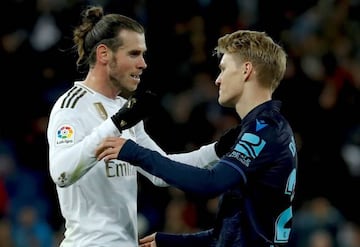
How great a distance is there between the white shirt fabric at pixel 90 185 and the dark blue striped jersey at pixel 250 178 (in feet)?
1.48

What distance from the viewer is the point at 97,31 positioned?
5.15m

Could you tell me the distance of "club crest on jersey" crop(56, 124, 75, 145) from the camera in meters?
4.64

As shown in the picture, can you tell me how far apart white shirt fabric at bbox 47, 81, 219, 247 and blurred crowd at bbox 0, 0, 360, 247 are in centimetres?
298

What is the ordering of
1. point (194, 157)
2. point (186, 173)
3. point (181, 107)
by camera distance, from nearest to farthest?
point (186, 173)
point (194, 157)
point (181, 107)

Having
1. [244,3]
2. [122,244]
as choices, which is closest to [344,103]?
[244,3]

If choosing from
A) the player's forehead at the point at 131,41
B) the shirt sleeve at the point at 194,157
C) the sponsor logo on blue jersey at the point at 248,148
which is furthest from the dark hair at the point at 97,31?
the sponsor logo on blue jersey at the point at 248,148

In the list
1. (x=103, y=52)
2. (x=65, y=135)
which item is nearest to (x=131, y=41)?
(x=103, y=52)

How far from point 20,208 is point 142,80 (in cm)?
163

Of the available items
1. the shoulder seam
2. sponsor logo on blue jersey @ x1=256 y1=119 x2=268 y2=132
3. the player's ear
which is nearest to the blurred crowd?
the player's ear

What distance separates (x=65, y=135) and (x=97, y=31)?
740 millimetres

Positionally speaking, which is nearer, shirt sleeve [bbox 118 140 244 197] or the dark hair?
shirt sleeve [bbox 118 140 244 197]

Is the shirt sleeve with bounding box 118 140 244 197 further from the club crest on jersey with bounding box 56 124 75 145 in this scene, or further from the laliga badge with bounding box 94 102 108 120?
the laliga badge with bounding box 94 102 108 120

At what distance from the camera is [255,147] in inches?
173

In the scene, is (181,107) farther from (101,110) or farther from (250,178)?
(250,178)
